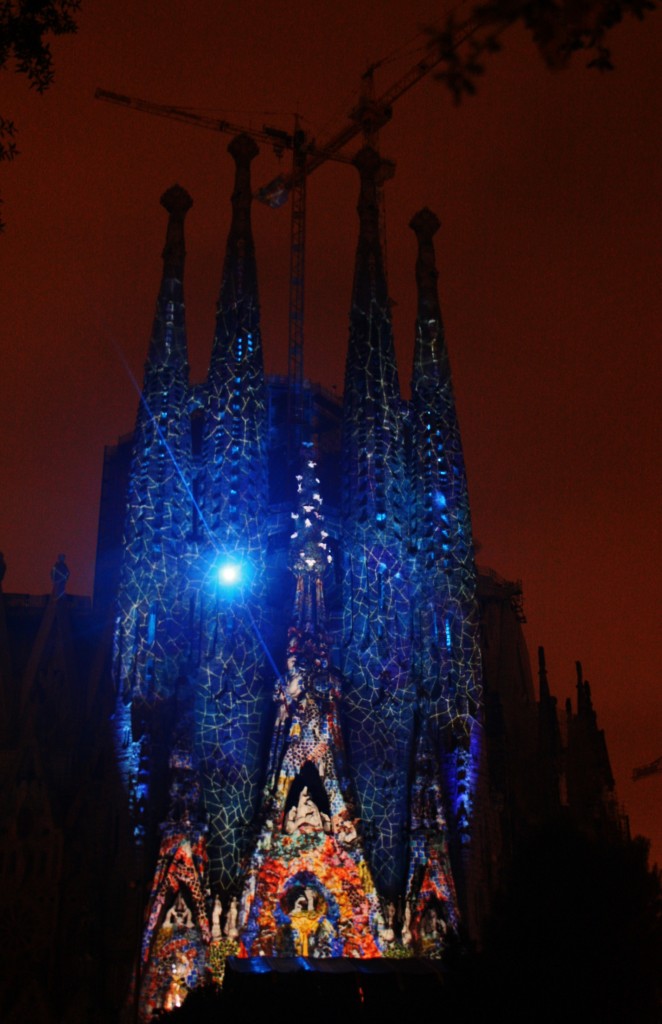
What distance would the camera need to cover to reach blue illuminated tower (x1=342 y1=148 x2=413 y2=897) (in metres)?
27.7

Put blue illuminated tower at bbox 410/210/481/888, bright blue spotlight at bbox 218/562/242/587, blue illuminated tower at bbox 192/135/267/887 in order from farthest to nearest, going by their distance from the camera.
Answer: bright blue spotlight at bbox 218/562/242/587 → blue illuminated tower at bbox 410/210/481/888 → blue illuminated tower at bbox 192/135/267/887

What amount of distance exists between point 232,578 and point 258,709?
3253 mm

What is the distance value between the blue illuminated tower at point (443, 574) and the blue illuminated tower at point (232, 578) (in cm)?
412

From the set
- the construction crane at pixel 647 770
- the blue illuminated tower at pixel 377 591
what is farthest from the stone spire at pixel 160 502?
the construction crane at pixel 647 770

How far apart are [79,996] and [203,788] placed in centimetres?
564

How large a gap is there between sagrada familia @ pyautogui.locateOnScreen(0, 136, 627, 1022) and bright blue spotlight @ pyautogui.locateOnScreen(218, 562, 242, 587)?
6 centimetres

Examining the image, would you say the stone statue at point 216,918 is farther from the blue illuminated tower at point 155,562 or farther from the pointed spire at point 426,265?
the pointed spire at point 426,265

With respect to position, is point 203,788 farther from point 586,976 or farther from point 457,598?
point 586,976

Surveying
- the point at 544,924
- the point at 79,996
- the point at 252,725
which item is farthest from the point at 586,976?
the point at 79,996

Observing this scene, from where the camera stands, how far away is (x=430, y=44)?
5.28 meters

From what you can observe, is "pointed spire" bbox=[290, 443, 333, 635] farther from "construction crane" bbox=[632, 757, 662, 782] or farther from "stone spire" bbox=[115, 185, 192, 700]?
"construction crane" bbox=[632, 757, 662, 782]

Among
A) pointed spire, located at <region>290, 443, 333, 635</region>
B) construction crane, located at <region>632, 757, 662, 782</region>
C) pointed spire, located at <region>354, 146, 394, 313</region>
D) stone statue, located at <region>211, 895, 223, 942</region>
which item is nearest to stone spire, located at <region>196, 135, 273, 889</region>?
stone statue, located at <region>211, 895, 223, 942</region>

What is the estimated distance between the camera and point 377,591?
28.9 meters

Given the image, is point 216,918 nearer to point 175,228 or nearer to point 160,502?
point 160,502
